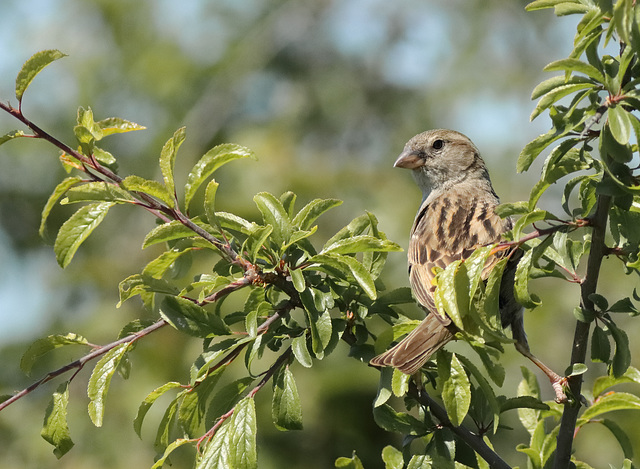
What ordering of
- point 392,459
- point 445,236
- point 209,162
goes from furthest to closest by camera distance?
point 445,236 < point 392,459 < point 209,162

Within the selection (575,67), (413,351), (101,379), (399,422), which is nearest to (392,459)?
(399,422)

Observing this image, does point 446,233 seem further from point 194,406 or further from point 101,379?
point 101,379

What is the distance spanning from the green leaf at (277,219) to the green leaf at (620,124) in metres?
0.87

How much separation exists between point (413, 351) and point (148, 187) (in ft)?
2.78

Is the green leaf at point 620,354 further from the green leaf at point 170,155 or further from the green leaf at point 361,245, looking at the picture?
the green leaf at point 170,155

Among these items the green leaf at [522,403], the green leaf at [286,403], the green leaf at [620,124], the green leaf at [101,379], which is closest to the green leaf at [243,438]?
the green leaf at [286,403]

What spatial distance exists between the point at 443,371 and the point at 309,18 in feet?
30.0

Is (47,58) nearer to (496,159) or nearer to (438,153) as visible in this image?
(438,153)

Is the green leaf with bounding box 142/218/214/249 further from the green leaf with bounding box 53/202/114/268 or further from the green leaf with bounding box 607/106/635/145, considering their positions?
the green leaf with bounding box 607/106/635/145

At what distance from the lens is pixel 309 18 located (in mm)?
10789

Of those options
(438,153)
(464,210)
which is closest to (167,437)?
(464,210)

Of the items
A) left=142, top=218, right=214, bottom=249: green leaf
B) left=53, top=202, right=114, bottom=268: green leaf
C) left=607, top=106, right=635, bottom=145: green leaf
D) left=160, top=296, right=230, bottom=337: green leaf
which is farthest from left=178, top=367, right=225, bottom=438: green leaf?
left=607, top=106, right=635, bottom=145: green leaf

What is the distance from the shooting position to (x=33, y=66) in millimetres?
2072

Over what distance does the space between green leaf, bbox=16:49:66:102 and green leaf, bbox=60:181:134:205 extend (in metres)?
0.27
